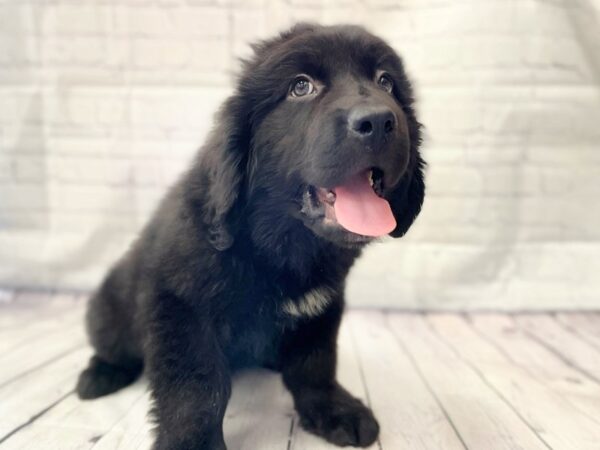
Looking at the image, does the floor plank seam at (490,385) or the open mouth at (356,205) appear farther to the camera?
the floor plank seam at (490,385)

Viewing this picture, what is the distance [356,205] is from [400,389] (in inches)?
39.1

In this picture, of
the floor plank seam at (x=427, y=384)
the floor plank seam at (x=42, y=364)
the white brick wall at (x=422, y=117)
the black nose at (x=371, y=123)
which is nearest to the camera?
the black nose at (x=371, y=123)

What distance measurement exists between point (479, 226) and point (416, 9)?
1.38 metres

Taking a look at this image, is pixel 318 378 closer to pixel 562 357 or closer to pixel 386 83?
pixel 386 83

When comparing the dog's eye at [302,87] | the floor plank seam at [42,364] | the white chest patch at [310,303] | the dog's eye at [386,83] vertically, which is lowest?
the floor plank seam at [42,364]

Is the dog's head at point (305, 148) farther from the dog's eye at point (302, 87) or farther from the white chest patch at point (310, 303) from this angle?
the white chest patch at point (310, 303)

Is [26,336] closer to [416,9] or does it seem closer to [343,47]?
[343,47]

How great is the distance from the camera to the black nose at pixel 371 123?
58.1 inches

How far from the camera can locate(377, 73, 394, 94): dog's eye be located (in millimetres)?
1850

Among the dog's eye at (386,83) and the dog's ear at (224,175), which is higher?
the dog's eye at (386,83)

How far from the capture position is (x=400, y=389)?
225 centimetres

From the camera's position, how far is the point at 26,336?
2805 millimetres

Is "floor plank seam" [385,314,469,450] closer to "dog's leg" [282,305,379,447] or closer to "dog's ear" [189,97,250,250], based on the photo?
"dog's leg" [282,305,379,447]

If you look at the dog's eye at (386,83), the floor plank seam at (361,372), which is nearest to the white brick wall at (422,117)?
the floor plank seam at (361,372)
